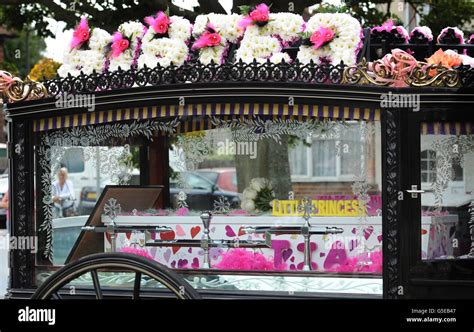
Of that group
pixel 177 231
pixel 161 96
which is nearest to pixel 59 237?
pixel 177 231

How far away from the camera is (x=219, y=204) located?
16.7 feet

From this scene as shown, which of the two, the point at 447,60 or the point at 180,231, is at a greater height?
the point at 447,60

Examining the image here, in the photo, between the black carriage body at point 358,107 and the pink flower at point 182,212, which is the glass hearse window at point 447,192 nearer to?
the black carriage body at point 358,107

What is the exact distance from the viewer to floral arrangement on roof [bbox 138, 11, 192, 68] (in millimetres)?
4762

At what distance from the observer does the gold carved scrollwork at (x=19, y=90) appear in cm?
471

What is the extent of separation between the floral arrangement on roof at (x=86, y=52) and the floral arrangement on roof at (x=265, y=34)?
31.5 inches

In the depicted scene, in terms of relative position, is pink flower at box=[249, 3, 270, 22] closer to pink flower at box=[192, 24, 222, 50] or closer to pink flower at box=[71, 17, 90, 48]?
pink flower at box=[192, 24, 222, 50]

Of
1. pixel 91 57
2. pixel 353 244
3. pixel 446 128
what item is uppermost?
pixel 91 57

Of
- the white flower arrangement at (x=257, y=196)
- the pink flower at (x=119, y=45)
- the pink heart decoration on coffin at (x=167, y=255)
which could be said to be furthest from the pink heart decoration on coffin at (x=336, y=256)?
the pink flower at (x=119, y=45)

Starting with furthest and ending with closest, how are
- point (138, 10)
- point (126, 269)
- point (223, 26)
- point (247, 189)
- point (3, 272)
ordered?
point (138, 10)
point (3, 272)
point (247, 189)
point (223, 26)
point (126, 269)

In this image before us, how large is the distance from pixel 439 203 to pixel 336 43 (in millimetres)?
998

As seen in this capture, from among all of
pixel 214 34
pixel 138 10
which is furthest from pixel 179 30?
pixel 138 10

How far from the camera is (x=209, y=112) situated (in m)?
4.45

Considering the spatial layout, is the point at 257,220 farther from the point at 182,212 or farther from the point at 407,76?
the point at 407,76
